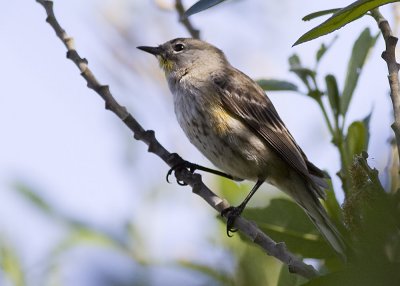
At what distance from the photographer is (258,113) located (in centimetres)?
416

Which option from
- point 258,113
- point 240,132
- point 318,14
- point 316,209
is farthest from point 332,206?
point 258,113

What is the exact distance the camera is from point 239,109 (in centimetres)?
407

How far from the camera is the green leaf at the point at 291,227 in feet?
6.15

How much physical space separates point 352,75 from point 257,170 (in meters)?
1.88

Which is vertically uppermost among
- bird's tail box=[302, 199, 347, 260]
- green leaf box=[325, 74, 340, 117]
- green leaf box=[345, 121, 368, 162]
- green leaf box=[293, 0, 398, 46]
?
Answer: green leaf box=[325, 74, 340, 117]

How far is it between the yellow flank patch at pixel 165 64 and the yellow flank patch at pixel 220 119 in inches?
34.3

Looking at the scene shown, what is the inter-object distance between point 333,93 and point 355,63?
140 millimetres

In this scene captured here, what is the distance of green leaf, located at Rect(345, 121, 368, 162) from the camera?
6.59 feet

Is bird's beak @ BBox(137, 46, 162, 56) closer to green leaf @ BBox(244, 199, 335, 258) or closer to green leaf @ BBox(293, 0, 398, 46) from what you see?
green leaf @ BBox(244, 199, 335, 258)

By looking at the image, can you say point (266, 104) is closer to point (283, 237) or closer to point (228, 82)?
point (228, 82)

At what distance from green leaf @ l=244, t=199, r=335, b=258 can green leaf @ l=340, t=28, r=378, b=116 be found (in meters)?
0.39

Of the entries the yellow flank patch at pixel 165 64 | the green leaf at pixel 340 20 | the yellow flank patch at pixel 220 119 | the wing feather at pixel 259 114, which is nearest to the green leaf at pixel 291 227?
the green leaf at pixel 340 20

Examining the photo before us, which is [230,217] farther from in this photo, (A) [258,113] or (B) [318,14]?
(A) [258,113]

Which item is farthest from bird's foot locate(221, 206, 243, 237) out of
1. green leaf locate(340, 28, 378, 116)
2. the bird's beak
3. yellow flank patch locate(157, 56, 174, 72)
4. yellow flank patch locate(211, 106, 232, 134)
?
yellow flank patch locate(157, 56, 174, 72)
